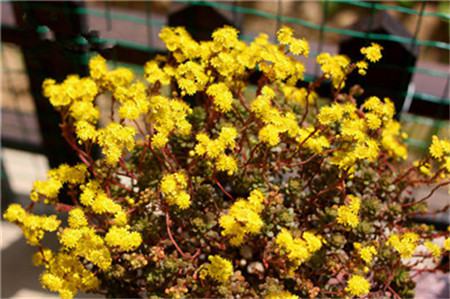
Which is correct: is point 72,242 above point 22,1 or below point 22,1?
below

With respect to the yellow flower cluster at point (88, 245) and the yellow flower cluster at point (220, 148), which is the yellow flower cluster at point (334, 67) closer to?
the yellow flower cluster at point (220, 148)

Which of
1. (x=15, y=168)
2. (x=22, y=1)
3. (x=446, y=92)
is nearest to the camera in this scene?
(x=22, y=1)

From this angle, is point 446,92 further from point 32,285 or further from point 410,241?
point 32,285

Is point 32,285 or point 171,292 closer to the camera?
point 171,292

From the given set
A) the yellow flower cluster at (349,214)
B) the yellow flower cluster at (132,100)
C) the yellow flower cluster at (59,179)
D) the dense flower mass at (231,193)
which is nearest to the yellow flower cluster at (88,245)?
the dense flower mass at (231,193)

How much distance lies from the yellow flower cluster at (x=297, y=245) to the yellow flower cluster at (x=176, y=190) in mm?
178

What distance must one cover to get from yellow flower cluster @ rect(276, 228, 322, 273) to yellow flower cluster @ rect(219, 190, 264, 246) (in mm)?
49

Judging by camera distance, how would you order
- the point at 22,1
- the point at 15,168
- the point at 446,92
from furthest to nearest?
the point at 15,168, the point at 446,92, the point at 22,1

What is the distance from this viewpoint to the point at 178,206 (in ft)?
3.91

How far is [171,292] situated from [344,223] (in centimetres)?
34

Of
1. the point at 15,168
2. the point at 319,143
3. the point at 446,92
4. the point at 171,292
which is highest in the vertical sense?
the point at 319,143

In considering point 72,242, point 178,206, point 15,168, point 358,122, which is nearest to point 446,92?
point 358,122

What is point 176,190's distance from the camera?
1.13 metres

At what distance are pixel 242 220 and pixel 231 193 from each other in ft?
0.86
